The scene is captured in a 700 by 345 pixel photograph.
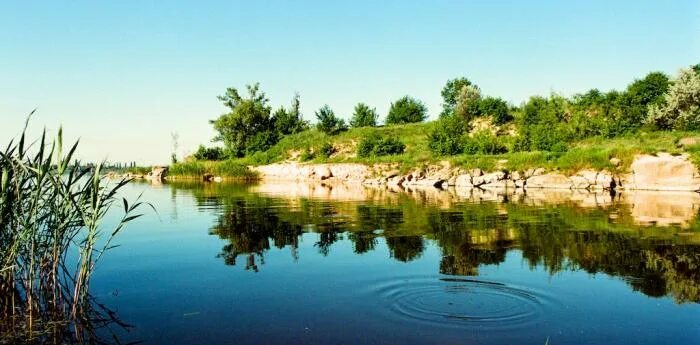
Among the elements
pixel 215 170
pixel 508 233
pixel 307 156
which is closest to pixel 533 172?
pixel 508 233

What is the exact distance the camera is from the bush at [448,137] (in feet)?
169

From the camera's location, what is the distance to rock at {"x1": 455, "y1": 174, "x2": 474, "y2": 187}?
141 ft

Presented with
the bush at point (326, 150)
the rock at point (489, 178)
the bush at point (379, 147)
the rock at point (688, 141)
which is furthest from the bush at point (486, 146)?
the bush at point (326, 150)

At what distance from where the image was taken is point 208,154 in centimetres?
8069

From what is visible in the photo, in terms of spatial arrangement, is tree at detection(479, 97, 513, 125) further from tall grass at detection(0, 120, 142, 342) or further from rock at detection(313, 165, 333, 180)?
tall grass at detection(0, 120, 142, 342)

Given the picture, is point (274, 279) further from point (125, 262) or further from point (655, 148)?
point (655, 148)

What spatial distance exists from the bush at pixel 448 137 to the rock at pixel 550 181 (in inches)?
482

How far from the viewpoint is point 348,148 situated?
2598 inches

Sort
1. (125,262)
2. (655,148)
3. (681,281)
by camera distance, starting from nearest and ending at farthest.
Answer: (681,281), (125,262), (655,148)

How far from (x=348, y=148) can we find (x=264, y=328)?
194 ft

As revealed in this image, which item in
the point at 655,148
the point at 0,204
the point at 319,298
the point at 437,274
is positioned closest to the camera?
the point at 0,204

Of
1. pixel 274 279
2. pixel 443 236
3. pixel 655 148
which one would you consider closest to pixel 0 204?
pixel 274 279

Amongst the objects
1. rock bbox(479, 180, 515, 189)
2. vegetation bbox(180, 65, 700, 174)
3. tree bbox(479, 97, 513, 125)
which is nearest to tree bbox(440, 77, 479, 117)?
vegetation bbox(180, 65, 700, 174)

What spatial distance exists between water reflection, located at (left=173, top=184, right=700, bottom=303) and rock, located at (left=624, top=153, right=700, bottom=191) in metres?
6.41
